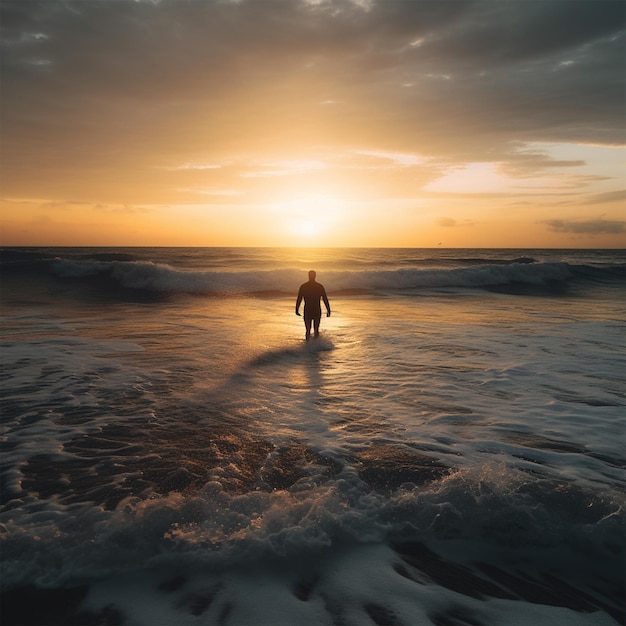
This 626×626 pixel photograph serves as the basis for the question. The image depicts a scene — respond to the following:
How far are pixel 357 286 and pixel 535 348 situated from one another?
20.7 m

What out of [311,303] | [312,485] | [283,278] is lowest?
[312,485]

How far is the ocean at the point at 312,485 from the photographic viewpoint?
128 inches

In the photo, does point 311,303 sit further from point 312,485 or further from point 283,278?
point 283,278

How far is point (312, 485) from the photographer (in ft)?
14.8

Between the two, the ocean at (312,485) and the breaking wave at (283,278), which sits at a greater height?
the breaking wave at (283,278)

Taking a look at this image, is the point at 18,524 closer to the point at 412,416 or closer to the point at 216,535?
the point at 216,535

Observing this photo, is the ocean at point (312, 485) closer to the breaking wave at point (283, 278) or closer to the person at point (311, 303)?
the person at point (311, 303)

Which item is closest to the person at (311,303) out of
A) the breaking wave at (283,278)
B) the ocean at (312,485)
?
the ocean at (312,485)

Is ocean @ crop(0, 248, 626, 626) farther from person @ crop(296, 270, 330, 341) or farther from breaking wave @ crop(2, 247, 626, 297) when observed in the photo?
breaking wave @ crop(2, 247, 626, 297)

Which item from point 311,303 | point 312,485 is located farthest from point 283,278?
point 312,485

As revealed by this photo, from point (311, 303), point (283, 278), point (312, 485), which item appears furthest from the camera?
point (283, 278)

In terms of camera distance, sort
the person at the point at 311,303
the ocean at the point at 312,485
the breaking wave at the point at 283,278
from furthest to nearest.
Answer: the breaking wave at the point at 283,278 → the person at the point at 311,303 → the ocean at the point at 312,485

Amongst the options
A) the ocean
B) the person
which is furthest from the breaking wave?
the ocean

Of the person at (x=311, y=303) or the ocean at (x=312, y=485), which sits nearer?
the ocean at (x=312, y=485)
